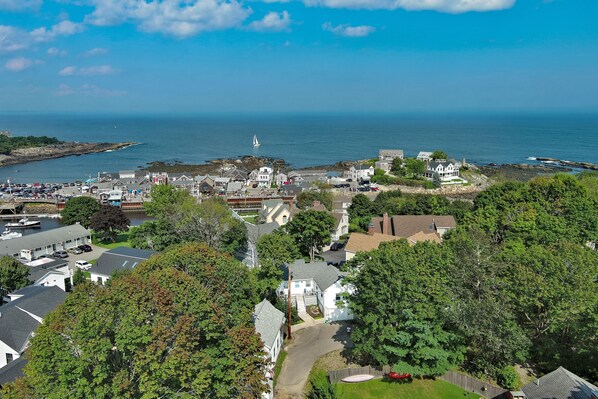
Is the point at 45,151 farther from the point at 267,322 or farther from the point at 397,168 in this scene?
the point at 267,322

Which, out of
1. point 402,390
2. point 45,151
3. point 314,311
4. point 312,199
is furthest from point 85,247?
point 45,151

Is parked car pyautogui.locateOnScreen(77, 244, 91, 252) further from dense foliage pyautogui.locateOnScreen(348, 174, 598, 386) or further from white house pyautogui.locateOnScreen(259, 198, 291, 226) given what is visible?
dense foliage pyautogui.locateOnScreen(348, 174, 598, 386)

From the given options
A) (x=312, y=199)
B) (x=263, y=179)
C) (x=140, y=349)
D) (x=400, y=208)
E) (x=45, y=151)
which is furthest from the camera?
(x=45, y=151)

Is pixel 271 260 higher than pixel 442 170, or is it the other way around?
pixel 271 260

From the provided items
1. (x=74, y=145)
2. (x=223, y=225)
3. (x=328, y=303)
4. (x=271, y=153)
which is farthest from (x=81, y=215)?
(x=74, y=145)

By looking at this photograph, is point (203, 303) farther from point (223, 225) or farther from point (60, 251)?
point (60, 251)

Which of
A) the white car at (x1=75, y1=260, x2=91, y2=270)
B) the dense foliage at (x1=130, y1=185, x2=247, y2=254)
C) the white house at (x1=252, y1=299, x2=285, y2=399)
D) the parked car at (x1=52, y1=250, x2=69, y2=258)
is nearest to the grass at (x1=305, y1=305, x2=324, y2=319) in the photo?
the white house at (x1=252, y1=299, x2=285, y2=399)
